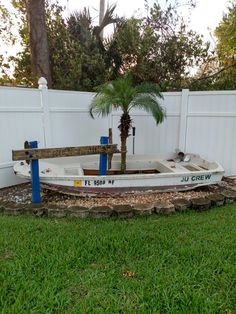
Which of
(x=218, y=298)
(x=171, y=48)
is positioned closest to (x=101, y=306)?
(x=218, y=298)

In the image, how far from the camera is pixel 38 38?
6.49 meters

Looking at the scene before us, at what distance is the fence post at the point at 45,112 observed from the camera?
509 centimetres

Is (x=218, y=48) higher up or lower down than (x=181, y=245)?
higher up

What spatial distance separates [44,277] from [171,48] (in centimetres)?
723

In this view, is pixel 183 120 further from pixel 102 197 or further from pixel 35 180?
pixel 35 180

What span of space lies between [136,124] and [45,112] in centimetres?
221

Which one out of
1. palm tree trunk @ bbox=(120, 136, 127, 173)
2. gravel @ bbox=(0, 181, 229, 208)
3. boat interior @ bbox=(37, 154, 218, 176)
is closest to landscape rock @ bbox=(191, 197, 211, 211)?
gravel @ bbox=(0, 181, 229, 208)

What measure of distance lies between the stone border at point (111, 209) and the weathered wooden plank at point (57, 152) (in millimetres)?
712

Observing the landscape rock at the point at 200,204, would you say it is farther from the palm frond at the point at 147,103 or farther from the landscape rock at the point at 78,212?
the palm frond at the point at 147,103

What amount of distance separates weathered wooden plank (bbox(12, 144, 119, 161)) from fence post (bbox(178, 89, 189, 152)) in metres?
1.96

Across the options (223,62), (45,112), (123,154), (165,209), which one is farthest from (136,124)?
(223,62)

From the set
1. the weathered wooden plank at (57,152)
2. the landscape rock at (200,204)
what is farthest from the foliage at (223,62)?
the landscape rock at (200,204)

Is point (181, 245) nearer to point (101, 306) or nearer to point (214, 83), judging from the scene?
point (101, 306)

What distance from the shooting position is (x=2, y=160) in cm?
464
